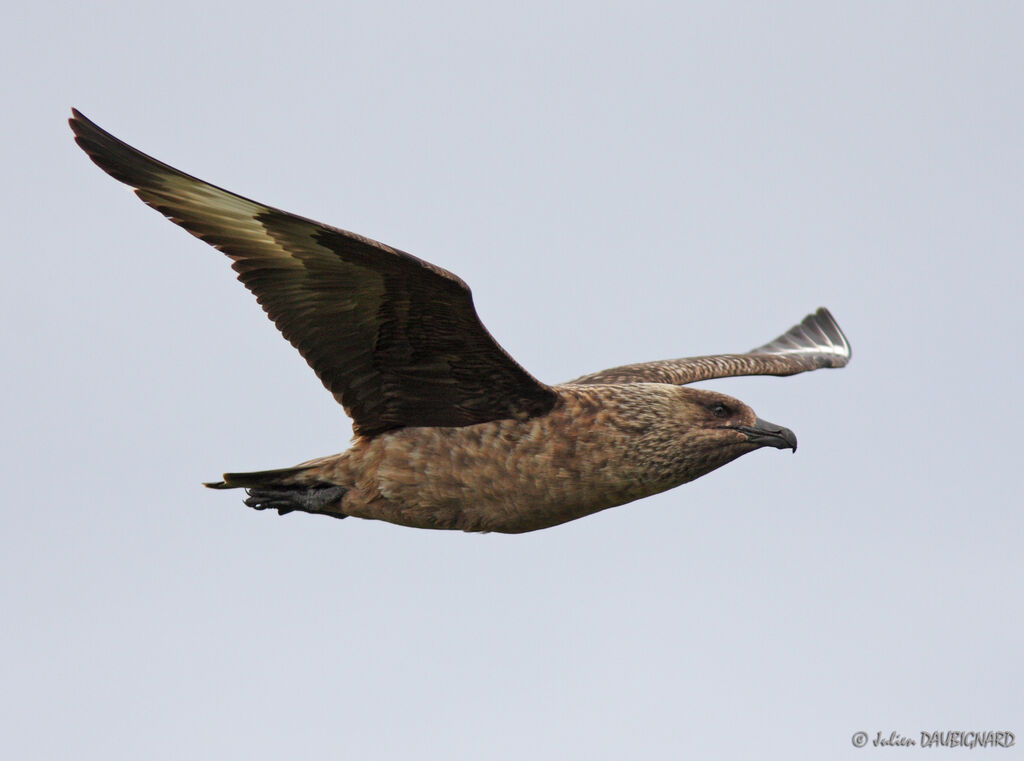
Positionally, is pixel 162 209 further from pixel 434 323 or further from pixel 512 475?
pixel 512 475

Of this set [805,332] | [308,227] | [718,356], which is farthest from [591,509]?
[805,332]

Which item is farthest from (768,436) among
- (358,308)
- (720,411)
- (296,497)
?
(296,497)

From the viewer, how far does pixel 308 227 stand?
866cm

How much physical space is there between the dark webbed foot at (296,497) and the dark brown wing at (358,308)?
0.43 m

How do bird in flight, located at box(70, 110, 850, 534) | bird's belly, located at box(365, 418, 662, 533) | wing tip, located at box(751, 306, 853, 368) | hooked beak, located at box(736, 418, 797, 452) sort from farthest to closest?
1. wing tip, located at box(751, 306, 853, 368)
2. hooked beak, located at box(736, 418, 797, 452)
3. bird's belly, located at box(365, 418, 662, 533)
4. bird in flight, located at box(70, 110, 850, 534)

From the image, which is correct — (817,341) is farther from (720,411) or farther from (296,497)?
(296,497)

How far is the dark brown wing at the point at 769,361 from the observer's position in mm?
11922

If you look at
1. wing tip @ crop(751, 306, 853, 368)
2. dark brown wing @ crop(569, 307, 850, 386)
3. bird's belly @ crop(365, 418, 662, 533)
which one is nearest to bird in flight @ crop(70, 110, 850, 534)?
bird's belly @ crop(365, 418, 662, 533)

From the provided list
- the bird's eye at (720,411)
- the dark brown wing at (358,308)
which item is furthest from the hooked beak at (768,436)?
the dark brown wing at (358,308)

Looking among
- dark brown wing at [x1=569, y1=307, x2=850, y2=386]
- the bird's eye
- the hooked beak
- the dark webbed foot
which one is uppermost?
dark brown wing at [x1=569, y1=307, x2=850, y2=386]

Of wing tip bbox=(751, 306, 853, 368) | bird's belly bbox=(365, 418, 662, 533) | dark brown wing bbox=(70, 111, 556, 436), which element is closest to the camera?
dark brown wing bbox=(70, 111, 556, 436)

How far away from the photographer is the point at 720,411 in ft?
32.7

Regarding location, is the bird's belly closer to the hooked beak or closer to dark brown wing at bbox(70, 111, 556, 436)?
dark brown wing at bbox(70, 111, 556, 436)

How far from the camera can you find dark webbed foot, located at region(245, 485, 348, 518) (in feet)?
32.2
